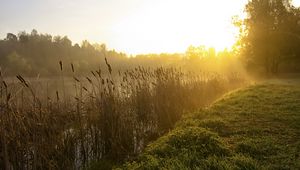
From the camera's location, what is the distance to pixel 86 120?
752cm

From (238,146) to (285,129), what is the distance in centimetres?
216

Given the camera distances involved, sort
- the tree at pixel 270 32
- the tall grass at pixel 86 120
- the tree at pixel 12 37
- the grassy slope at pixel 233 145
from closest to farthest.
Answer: the tall grass at pixel 86 120
the grassy slope at pixel 233 145
the tree at pixel 270 32
the tree at pixel 12 37

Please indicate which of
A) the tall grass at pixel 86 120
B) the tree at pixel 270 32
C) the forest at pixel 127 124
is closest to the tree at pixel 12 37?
the tree at pixel 270 32

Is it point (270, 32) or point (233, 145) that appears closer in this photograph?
point (233, 145)

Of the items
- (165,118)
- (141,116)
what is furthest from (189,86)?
(141,116)

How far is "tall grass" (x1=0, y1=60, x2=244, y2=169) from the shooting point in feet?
18.1

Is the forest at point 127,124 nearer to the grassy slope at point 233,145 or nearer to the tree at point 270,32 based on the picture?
the grassy slope at point 233,145

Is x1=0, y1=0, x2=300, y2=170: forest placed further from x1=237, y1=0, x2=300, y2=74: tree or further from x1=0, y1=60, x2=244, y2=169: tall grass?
x1=237, y1=0, x2=300, y2=74: tree

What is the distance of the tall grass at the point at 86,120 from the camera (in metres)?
5.50

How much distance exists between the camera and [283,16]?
40625 millimetres

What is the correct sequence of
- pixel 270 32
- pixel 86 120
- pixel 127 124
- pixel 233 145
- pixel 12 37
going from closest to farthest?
pixel 86 120 → pixel 233 145 → pixel 127 124 → pixel 270 32 → pixel 12 37

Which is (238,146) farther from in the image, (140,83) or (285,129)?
(140,83)

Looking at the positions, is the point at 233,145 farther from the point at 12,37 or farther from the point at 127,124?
the point at 12,37

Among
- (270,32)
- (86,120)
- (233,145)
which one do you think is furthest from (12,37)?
(233,145)
